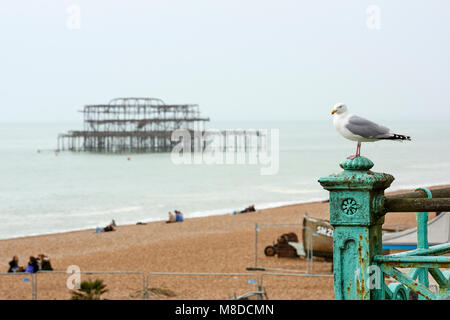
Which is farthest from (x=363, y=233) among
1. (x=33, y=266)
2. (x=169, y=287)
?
(x=33, y=266)

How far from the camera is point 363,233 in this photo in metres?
2.29

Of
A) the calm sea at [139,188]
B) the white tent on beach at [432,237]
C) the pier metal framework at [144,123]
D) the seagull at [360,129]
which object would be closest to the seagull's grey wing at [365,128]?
the seagull at [360,129]

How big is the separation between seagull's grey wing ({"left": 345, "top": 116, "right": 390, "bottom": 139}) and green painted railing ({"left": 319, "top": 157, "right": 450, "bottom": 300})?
→ 104 centimetres

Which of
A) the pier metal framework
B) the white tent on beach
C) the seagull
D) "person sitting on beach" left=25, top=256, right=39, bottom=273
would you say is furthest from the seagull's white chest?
the pier metal framework

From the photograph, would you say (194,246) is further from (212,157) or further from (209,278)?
(212,157)

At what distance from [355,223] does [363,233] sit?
0.05 meters

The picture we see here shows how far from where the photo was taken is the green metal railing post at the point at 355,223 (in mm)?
2279

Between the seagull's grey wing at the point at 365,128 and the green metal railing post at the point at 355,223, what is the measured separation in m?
1.05

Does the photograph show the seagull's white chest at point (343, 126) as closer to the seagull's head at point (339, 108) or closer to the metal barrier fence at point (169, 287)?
the seagull's head at point (339, 108)

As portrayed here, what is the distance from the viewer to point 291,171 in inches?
2928

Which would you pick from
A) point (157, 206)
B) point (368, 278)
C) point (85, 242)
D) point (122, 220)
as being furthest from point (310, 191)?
point (368, 278)

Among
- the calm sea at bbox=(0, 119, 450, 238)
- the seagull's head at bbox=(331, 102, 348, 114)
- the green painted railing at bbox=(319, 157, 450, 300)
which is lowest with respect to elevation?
the calm sea at bbox=(0, 119, 450, 238)

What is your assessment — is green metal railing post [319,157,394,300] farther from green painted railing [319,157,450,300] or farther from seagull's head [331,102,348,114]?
seagull's head [331,102,348,114]

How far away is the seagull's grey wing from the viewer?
338 cm
